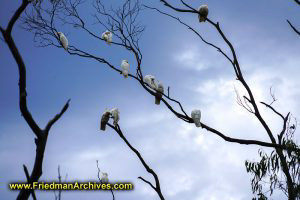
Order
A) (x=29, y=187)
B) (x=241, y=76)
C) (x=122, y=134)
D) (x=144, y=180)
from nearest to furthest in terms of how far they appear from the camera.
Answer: (x=29, y=187) → (x=144, y=180) → (x=122, y=134) → (x=241, y=76)

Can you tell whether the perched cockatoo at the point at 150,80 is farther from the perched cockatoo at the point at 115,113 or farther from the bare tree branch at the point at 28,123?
the bare tree branch at the point at 28,123

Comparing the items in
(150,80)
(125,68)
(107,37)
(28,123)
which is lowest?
(28,123)

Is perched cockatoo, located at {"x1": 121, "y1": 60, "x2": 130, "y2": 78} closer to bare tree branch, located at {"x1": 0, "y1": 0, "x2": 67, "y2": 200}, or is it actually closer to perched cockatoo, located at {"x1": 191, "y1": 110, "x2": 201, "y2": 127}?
perched cockatoo, located at {"x1": 191, "y1": 110, "x2": 201, "y2": 127}

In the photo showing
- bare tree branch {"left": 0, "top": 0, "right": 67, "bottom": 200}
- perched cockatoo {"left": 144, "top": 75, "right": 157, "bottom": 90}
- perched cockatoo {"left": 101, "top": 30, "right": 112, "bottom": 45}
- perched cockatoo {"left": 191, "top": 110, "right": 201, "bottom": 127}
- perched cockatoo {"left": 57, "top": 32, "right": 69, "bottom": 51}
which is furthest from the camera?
perched cockatoo {"left": 101, "top": 30, "right": 112, "bottom": 45}

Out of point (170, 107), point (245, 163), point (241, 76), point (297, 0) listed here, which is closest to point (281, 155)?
point (241, 76)

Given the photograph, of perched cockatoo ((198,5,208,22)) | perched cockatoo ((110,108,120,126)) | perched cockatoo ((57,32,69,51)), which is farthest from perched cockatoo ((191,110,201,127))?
perched cockatoo ((57,32,69,51))

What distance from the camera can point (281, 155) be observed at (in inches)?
144

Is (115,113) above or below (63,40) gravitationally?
below

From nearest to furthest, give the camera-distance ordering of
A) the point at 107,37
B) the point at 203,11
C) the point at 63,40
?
the point at 203,11 < the point at 63,40 < the point at 107,37

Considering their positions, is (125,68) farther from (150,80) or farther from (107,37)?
(107,37)

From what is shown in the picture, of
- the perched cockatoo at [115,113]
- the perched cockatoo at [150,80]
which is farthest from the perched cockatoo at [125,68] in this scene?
the perched cockatoo at [115,113]

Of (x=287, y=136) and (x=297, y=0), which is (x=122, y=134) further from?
(x=287, y=136)

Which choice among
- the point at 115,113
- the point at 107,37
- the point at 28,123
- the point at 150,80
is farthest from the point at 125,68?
the point at 28,123

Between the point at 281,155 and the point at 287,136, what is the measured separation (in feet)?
6.25
